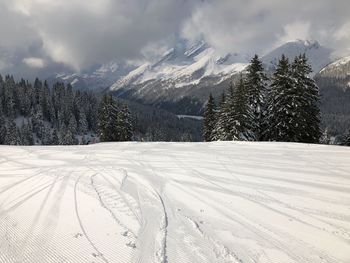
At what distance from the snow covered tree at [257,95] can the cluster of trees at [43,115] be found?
7042cm

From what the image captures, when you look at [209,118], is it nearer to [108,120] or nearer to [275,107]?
[108,120]

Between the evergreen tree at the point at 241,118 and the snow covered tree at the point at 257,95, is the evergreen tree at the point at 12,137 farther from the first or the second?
the snow covered tree at the point at 257,95

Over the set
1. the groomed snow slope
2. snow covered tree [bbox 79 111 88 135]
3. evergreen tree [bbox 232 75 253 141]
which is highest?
snow covered tree [bbox 79 111 88 135]

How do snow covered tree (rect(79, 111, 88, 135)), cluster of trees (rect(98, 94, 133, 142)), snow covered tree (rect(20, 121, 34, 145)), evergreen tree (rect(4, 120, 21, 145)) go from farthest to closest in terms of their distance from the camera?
snow covered tree (rect(79, 111, 88, 135)) < snow covered tree (rect(20, 121, 34, 145)) < evergreen tree (rect(4, 120, 21, 145)) < cluster of trees (rect(98, 94, 133, 142))

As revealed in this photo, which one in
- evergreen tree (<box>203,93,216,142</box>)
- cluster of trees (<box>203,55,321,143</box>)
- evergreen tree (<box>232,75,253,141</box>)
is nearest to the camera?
cluster of trees (<box>203,55,321,143</box>)

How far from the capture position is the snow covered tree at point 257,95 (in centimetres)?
3881

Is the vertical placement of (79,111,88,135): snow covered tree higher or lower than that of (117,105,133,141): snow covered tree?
higher

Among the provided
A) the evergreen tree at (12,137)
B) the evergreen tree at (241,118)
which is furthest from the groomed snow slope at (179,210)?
the evergreen tree at (12,137)

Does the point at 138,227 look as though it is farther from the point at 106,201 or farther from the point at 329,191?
the point at 329,191

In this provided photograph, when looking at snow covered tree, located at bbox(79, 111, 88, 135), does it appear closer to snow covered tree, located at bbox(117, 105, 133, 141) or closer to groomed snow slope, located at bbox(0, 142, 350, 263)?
snow covered tree, located at bbox(117, 105, 133, 141)

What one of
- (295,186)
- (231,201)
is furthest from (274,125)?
(231,201)

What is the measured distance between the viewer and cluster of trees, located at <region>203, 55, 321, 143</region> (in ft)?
111

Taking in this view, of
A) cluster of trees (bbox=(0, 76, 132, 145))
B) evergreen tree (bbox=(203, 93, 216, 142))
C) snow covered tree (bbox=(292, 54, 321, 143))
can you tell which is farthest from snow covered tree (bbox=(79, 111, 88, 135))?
snow covered tree (bbox=(292, 54, 321, 143))

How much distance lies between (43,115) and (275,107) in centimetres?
10799
